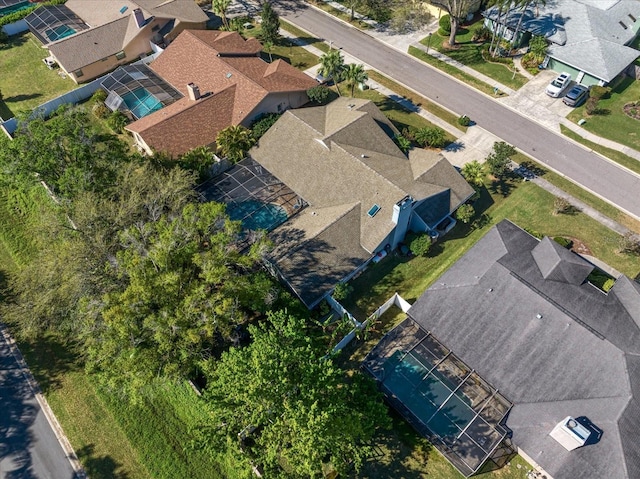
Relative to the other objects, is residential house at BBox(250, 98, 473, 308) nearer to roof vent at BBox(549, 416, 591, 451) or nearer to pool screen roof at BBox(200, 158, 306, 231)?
pool screen roof at BBox(200, 158, 306, 231)

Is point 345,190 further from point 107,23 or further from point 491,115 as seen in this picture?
point 107,23

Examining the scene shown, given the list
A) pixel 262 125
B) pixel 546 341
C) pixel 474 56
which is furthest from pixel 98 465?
pixel 474 56

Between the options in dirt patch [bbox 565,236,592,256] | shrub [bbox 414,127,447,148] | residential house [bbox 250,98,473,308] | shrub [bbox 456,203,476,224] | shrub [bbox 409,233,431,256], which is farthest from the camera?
shrub [bbox 414,127,447,148]

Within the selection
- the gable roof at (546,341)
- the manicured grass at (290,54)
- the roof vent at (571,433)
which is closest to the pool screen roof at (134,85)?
the manicured grass at (290,54)

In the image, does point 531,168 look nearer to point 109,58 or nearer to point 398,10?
point 398,10

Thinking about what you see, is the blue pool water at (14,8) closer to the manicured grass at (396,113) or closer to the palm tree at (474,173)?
the manicured grass at (396,113)

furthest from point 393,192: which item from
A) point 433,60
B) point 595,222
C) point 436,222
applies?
point 433,60

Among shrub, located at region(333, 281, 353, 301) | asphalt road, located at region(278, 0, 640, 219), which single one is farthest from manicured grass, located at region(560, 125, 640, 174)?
shrub, located at region(333, 281, 353, 301)
